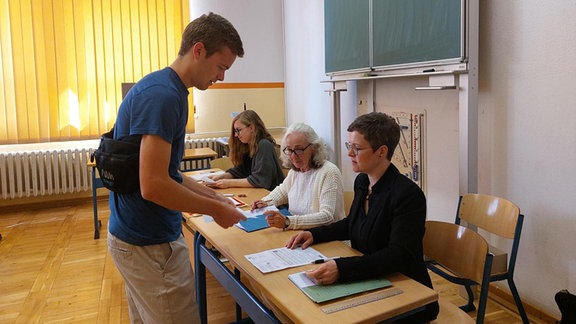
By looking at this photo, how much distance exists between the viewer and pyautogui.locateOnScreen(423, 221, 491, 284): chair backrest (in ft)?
5.86

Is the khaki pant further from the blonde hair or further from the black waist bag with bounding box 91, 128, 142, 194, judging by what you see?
the blonde hair

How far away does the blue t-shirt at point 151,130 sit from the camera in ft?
4.27

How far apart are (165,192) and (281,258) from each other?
529 millimetres

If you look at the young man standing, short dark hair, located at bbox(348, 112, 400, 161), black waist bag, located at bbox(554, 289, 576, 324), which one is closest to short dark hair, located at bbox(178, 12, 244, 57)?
the young man standing

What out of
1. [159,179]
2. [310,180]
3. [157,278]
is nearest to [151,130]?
[159,179]

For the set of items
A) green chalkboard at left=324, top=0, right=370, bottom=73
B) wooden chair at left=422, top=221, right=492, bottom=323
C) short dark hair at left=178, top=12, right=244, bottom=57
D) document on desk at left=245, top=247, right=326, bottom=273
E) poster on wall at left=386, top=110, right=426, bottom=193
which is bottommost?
wooden chair at left=422, top=221, right=492, bottom=323

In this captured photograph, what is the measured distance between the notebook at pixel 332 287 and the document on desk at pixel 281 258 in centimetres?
12

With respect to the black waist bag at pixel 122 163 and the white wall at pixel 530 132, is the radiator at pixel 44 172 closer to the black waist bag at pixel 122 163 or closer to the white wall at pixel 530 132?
the white wall at pixel 530 132

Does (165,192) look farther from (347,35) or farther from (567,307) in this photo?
(347,35)

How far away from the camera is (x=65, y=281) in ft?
11.1

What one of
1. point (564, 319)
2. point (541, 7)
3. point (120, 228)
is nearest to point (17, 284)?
point (120, 228)

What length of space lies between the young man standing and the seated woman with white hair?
2.56 ft

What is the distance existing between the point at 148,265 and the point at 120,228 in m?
0.15

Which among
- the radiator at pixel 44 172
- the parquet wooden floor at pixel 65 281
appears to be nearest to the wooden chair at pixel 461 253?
the parquet wooden floor at pixel 65 281
